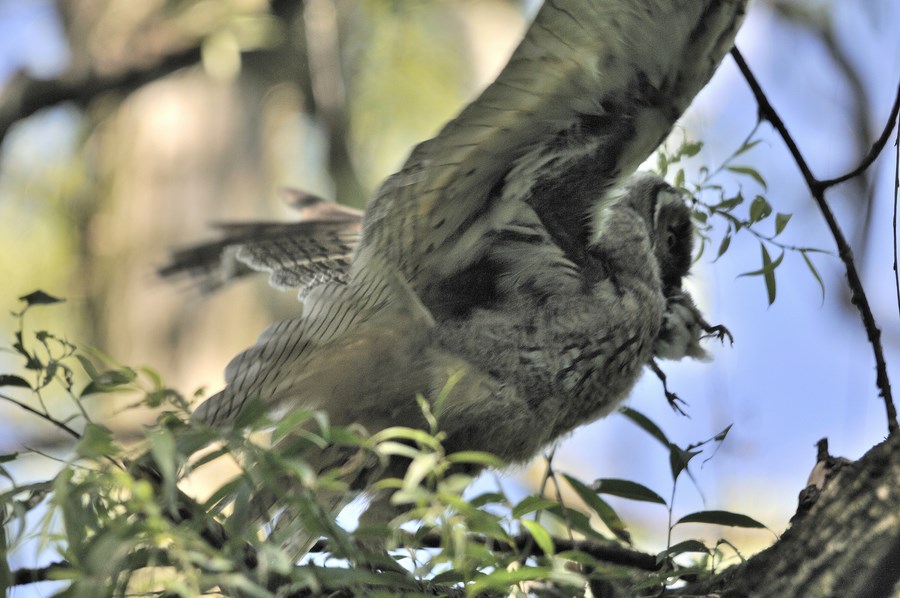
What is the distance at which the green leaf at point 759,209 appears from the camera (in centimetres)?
121

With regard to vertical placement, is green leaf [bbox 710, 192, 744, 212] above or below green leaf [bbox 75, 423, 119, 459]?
above

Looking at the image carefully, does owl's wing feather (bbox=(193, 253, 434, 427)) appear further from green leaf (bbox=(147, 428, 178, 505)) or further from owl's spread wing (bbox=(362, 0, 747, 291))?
green leaf (bbox=(147, 428, 178, 505))

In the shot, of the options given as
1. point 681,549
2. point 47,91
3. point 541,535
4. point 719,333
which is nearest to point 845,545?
point 541,535

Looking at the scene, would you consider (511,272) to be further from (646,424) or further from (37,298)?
(37,298)

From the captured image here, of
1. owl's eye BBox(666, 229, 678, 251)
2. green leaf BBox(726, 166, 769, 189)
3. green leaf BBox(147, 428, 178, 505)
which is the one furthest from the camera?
owl's eye BBox(666, 229, 678, 251)

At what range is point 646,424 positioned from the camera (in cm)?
141

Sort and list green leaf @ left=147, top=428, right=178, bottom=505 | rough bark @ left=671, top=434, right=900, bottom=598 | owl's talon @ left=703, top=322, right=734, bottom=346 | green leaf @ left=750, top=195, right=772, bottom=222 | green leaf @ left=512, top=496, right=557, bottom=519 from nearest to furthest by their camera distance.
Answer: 1. green leaf @ left=147, top=428, right=178, bottom=505
2. rough bark @ left=671, top=434, right=900, bottom=598
3. green leaf @ left=512, top=496, right=557, bottom=519
4. green leaf @ left=750, top=195, right=772, bottom=222
5. owl's talon @ left=703, top=322, right=734, bottom=346

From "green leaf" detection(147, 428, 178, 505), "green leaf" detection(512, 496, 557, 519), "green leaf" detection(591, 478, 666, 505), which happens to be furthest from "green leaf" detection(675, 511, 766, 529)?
"green leaf" detection(147, 428, 178, 505)

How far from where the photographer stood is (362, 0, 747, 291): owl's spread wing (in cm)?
111

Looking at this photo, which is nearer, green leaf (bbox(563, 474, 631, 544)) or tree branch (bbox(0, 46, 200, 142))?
green leaf (bbox(563, 474, 631, 544))

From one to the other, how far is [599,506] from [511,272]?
34cm

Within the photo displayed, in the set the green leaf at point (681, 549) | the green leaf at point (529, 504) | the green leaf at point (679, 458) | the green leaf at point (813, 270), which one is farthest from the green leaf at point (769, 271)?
the green leaf at point (529, 504)

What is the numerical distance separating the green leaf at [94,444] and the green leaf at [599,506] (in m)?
0.75

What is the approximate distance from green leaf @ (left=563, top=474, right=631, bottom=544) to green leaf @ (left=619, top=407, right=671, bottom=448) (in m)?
0.12
